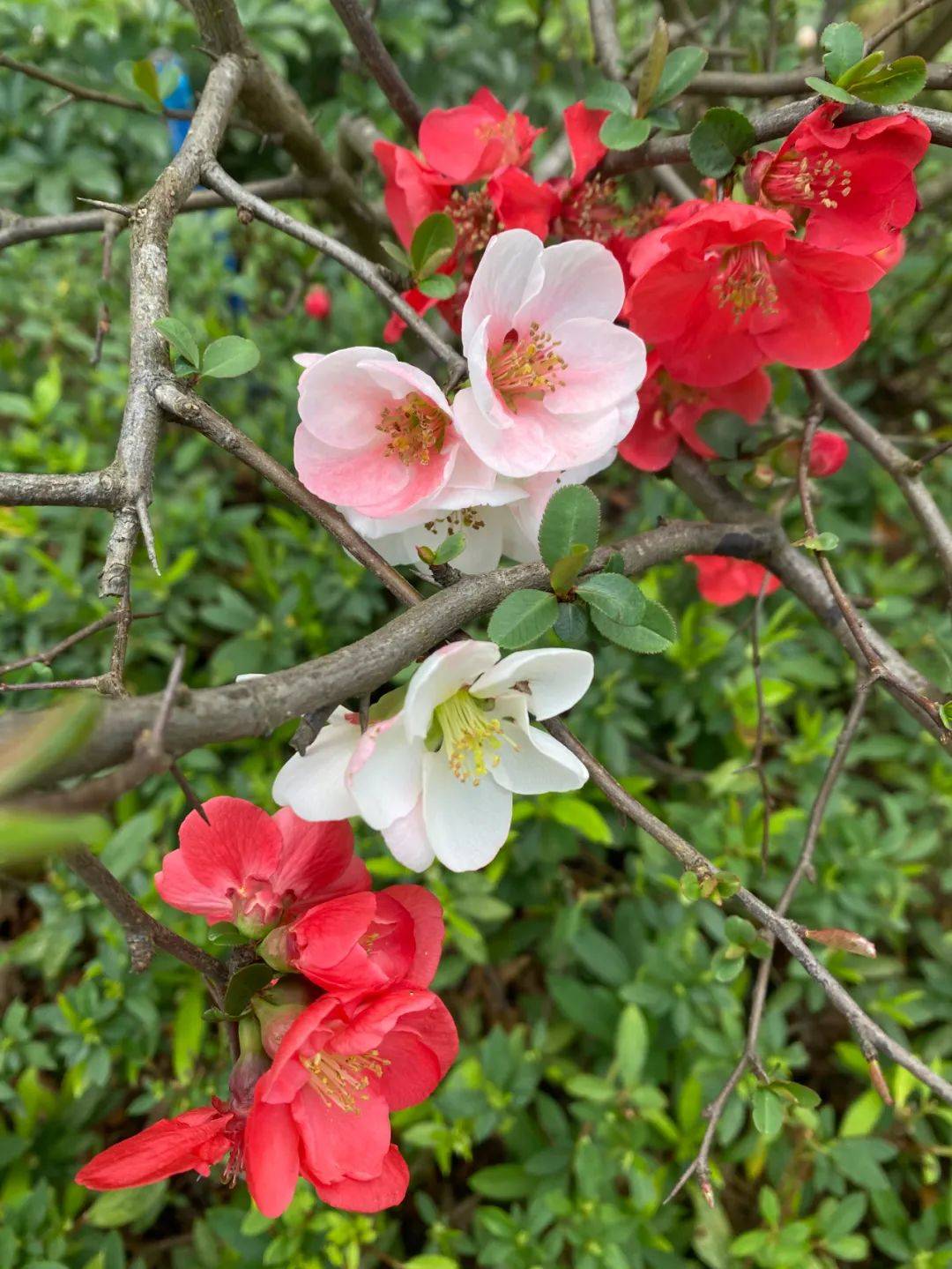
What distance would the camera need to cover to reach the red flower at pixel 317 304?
6.31ft

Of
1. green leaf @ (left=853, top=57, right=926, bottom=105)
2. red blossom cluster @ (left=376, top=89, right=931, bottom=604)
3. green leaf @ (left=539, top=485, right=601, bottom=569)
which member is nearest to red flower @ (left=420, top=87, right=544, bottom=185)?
red blossom cluster @ (left=376, top=89, right=931, bottom=604)

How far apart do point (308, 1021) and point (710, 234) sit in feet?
2.19

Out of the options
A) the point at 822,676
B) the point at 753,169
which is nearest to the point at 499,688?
the point at 753,169

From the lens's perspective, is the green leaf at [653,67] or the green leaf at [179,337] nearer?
the green leaf at [179,337]

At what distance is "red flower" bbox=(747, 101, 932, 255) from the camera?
65 centimetres

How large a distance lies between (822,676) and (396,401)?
1254 millimetres

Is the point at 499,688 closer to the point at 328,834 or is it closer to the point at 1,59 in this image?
the point at 328,834

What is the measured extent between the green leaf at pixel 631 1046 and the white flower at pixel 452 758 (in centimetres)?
81

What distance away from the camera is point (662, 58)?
73 cm

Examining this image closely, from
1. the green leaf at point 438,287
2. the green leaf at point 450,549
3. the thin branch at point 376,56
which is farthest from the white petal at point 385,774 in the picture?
the thin branch at point 376,56

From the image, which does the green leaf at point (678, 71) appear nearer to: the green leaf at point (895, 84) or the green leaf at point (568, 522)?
the green leaf at point (895, 84)

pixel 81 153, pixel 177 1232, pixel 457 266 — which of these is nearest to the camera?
pixel 457 266

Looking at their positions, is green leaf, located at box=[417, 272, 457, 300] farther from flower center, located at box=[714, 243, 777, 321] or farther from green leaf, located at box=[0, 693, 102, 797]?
green leaf, located at box=[0, 693, 102, 797]

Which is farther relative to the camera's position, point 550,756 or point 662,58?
point 662,58
